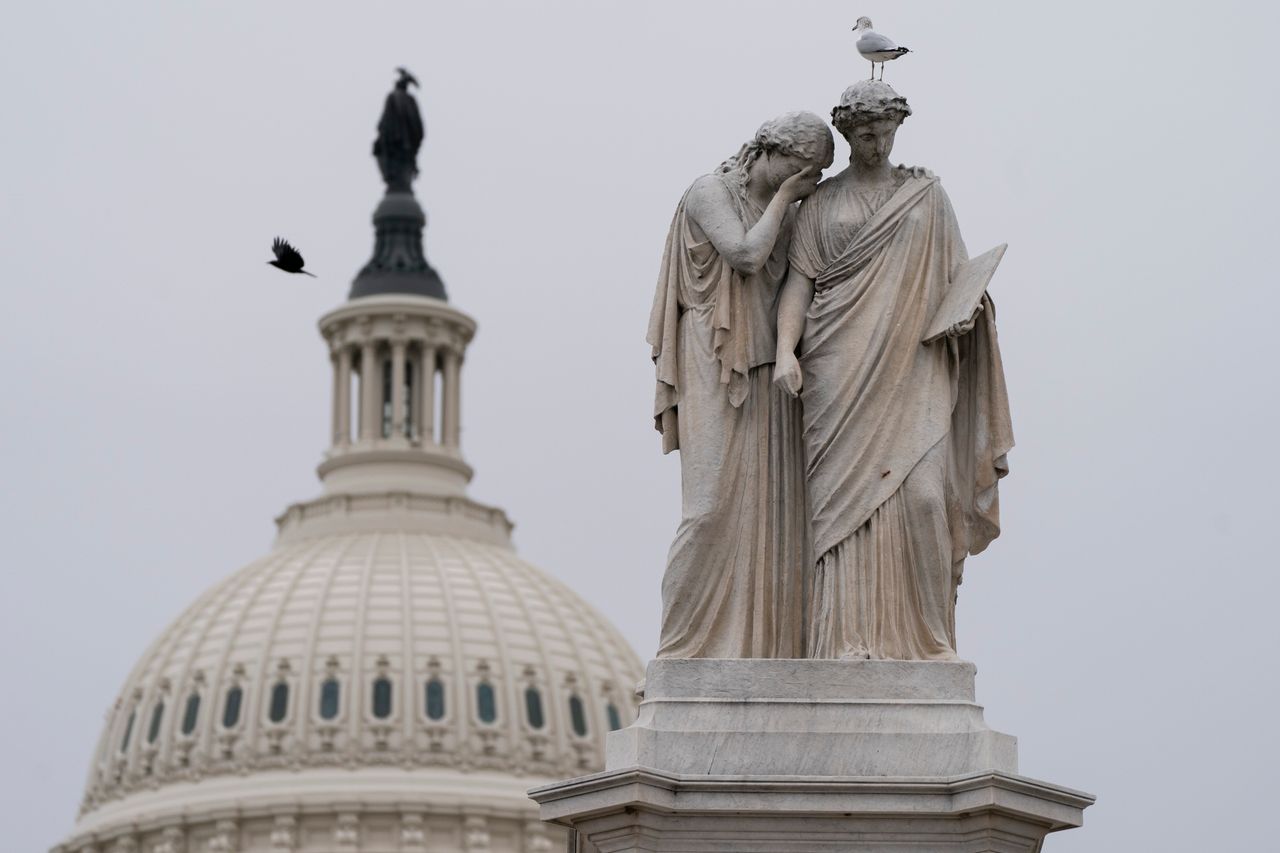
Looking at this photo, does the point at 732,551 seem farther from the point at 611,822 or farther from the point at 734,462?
the point at 611,822

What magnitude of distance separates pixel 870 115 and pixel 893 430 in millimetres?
1847

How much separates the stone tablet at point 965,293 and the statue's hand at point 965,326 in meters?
0.02

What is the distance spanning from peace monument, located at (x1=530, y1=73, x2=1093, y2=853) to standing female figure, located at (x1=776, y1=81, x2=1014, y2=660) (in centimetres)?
1

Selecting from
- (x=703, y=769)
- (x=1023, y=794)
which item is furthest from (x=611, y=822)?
(x=1023, y=794)

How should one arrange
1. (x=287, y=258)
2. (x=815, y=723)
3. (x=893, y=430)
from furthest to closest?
(x=287, y=258)
(x=893, y=430)
(x=815, y=723)

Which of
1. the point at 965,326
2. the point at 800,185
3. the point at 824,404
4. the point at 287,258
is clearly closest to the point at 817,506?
the point at 824,404

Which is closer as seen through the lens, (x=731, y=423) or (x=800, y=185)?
(x=731, y=423)

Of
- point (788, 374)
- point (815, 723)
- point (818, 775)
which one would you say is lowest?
point (818, 775)

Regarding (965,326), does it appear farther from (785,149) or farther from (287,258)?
(287,258)

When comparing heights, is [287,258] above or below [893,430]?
above

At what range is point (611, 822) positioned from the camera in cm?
2169

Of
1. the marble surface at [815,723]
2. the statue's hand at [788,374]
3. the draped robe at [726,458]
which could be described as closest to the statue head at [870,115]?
the draped robe at [726,458]

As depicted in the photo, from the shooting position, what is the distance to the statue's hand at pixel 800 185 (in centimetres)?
2305

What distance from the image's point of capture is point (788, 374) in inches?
886
